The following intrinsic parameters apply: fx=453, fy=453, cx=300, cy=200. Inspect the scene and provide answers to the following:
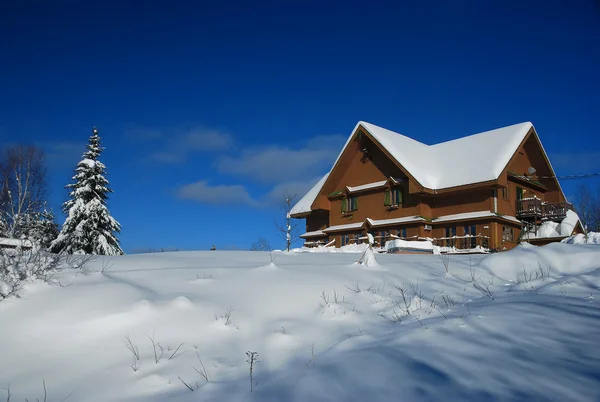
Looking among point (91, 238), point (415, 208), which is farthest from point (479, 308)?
point (91, 238)

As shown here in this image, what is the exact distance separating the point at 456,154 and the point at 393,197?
15.6 ft

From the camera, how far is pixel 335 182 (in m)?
31.9

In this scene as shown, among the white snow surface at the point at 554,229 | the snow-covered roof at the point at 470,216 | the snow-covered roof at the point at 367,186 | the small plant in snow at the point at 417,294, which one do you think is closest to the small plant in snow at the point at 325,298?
the small plant in snow at the point at 417,294

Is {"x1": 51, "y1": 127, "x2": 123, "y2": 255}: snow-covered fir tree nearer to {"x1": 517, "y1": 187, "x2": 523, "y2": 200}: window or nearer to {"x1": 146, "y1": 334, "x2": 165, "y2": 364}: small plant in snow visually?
{"x1": 146, "y1": 334, "x2": 165, "y2": 364}: small plant in snow

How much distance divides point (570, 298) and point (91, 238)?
990 inches

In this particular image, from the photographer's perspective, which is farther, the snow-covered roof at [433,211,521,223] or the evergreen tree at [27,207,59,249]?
the evergreen tree at [27,207,59,249]

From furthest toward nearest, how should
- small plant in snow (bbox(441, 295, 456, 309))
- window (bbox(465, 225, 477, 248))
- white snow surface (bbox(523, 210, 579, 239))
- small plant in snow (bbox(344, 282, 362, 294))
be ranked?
1. white snow surface (bbox(523, 210, 579, 239))
2. window (bbox(465, 225, 477, 248))
3. small plant in snow (bbox(344, 282, 362, 294))
4. small plant in snow (bbox(441, 295, 456, 309))

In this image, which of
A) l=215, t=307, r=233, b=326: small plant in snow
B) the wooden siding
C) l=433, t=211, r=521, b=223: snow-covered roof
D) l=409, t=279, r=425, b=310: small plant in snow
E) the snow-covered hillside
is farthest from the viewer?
the wooden siding

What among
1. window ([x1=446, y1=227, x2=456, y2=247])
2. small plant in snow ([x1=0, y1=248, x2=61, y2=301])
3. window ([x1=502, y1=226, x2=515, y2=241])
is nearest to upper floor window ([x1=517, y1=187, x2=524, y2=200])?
window ([x1=502, y1=226, x2=515, y2=241])

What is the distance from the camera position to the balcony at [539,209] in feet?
86.8

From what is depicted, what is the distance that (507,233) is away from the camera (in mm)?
25766

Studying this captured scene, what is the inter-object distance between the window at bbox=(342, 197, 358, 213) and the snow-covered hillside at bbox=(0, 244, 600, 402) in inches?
899

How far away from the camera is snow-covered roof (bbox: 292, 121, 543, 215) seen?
81.2ft

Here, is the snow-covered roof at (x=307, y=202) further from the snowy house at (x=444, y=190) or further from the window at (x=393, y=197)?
the window at (x=393, y=197)
